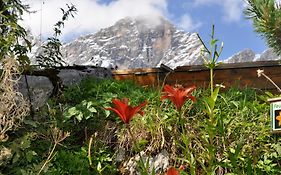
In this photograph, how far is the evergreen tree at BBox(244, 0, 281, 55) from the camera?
2457mm

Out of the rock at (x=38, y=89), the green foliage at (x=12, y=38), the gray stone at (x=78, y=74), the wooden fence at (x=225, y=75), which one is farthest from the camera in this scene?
the wooden fence at (x=225, y=75)

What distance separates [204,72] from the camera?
5027 mm

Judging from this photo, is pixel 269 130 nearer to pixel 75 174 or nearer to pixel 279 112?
pixel 279 112

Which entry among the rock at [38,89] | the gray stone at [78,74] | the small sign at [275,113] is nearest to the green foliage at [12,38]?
the rock at [38,89]

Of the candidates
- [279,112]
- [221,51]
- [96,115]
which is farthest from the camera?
[96,115]

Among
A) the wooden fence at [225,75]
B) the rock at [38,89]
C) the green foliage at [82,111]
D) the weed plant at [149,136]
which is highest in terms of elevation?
the wooden fence at [225,75]

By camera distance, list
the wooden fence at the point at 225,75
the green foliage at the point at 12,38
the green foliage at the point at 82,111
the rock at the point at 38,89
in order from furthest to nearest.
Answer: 1. the wooden fence at the point at 225,75
2. the rock at the point at 38,89
3. the green foliage at the point at 82,111
4. the green foliage at the point at 12,38

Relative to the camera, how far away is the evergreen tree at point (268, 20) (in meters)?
2.46

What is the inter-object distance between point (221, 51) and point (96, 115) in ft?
5.71

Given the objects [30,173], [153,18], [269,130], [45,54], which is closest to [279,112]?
[269,130]

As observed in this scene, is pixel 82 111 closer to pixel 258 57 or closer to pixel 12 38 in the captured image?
pixel 12 38

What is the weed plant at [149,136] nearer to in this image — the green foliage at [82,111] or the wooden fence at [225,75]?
the green foliage at [82,111]

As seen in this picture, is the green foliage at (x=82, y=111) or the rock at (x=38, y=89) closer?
the green foliage at (x=82, y=111)

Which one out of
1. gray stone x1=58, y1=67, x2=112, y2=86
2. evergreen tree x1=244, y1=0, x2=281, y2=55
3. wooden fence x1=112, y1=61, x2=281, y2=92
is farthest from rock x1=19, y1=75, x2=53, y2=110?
evergreen tree x1=244, y1=0, x2=281, y2=55
